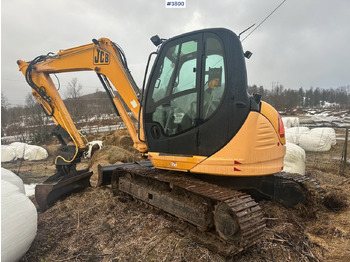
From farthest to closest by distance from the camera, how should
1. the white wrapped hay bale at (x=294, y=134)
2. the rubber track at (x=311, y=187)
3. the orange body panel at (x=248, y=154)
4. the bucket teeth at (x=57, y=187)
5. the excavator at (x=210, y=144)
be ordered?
the white wrapped hay bale at (x=294, y=134) → the bucket teeth at (x=57, y=187) → the rubber track at (x=311, y=187) → the orange body panel at (x=248, y=154) → the excavator at (x=210, y=144)

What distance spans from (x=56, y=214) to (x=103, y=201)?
0.87 metres

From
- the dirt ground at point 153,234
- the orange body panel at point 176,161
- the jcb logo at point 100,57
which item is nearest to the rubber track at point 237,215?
the dirt ground at point 153,234

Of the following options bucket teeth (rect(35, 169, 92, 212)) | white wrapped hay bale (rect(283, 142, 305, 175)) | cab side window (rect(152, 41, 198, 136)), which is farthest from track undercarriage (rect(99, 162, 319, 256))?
white wrapped hay bale (rect(283, 142, 305, 175))

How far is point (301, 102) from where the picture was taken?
70.6m

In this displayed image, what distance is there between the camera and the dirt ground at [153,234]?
2881 mm

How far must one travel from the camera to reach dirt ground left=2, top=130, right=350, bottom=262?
2.88 meters

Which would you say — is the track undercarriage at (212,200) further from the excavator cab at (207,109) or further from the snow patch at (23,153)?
the snow patch at (23,153)

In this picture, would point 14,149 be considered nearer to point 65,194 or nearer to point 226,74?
point 65,194

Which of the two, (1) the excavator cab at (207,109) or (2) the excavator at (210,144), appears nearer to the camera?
(2) the excavator at (210,144)

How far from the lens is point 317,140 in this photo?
1132 centimetres

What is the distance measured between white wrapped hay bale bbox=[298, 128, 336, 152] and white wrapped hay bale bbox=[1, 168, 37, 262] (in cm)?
1172

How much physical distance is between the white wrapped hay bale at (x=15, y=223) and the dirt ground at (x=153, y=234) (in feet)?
1.51

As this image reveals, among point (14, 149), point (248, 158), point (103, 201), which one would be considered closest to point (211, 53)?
point (248, 158)

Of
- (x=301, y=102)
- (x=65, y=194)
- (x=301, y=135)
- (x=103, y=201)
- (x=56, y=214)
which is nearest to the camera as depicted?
(x=56, y=214)
